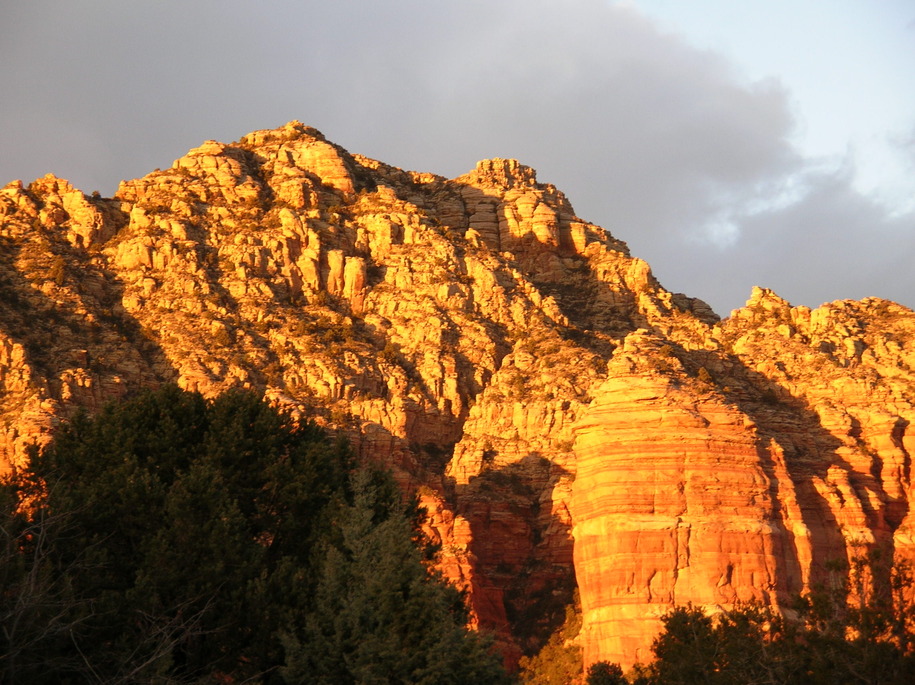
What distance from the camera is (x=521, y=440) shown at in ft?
342

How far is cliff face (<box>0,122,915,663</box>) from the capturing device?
91438 mm

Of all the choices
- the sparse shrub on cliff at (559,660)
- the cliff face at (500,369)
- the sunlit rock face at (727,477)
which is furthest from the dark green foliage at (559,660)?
the sunlit rock face at (727,477)

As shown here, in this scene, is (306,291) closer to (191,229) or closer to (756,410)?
(191,229)

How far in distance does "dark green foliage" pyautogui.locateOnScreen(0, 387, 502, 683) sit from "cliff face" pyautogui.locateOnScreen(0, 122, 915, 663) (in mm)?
23712

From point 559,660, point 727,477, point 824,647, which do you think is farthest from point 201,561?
point 727,477

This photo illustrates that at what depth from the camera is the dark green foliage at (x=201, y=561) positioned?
4791cm

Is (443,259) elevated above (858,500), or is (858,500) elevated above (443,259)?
(443,259)

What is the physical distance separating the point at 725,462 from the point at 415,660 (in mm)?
45121

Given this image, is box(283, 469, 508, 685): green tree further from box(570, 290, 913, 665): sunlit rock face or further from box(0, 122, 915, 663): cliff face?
box(570, 290, 913, 665): sunlit rock face

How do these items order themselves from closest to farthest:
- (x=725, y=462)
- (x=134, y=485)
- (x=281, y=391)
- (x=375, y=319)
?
(x=134, y=485) < (x=725, y=462) < (x=281, y=391) < (x=375, y=319)

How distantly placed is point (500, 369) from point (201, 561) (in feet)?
181

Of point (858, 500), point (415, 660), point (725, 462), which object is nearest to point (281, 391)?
point (725, 462)

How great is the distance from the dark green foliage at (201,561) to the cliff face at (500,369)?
23712 mm

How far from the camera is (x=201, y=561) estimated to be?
55.2 metres
